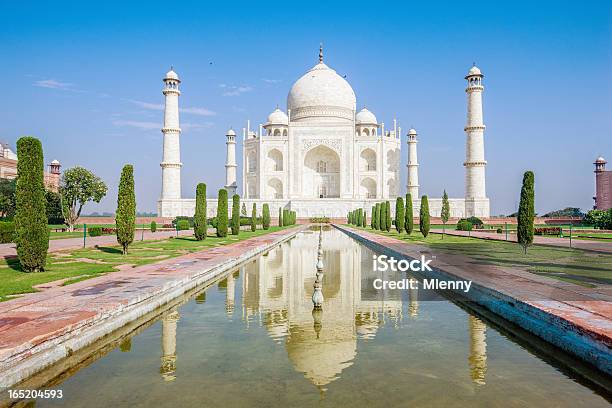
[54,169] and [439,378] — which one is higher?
[54,169]

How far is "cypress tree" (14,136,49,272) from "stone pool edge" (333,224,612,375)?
5.60 m

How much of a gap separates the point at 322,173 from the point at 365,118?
6.42 m

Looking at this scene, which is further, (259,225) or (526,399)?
(259,225)

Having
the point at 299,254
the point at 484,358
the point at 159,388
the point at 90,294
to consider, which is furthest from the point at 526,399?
the point at 299,254

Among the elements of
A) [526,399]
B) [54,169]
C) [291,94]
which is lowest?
[526,399]

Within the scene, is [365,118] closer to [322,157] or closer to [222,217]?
[322,157]

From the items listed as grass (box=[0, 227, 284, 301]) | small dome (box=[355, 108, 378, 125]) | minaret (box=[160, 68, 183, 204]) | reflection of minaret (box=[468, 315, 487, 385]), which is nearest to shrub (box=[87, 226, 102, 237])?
grass (box=[0, 227, 284, 301])

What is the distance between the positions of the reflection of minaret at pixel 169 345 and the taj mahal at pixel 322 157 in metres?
30.4

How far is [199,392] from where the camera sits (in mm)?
2568

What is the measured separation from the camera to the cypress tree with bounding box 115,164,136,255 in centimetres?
967

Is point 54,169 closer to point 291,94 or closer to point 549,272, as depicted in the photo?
point 291,94

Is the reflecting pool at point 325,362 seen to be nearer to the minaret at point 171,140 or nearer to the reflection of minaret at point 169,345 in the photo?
the reflection of minaret at point 169,345

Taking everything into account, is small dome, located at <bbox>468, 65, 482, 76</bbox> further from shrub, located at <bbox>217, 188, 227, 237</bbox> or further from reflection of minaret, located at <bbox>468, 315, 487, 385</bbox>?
reflection of minaret, located at <bbox>468, 315, 487, 385</bbox>

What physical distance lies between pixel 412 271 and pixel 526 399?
5099 millimetres
